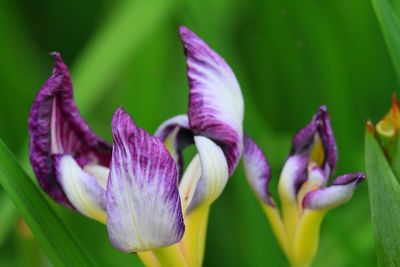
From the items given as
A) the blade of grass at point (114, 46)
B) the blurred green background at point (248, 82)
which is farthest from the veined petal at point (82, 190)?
the blade of grass at point (114, 46)

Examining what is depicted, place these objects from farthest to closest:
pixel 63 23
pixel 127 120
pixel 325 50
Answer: pixel 63 23
pixel 325 50
pixel 127 120

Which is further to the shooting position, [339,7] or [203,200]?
[339,7]

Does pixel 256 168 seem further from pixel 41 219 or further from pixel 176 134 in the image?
pixel 41 219

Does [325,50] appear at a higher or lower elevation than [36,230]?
lower

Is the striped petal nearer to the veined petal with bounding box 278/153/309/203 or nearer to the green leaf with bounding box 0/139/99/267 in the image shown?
the veined petal with bounding box 278/153/309/203

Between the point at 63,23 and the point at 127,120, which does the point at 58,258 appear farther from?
the point at 63,23

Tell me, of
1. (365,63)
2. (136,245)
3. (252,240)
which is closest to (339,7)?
(365,63)

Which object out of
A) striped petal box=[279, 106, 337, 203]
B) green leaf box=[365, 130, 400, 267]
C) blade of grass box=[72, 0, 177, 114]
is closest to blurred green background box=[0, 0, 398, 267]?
blade of grass box=[72, 0, 177, 114]
